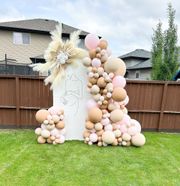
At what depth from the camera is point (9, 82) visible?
19.0ft

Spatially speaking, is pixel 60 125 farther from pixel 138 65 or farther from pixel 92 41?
pixel 138 65

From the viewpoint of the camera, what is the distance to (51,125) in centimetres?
468

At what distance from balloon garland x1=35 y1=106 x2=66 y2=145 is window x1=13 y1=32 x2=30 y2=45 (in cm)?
1407

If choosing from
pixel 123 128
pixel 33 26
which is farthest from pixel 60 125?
pixel 33 26

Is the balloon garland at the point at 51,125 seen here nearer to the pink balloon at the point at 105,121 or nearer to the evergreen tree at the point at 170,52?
the pink balloon at the point at 105,121

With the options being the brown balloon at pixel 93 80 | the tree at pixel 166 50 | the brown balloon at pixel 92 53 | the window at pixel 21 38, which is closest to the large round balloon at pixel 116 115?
the brown balloon at pixel 93 80

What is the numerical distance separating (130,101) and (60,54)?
2.58m

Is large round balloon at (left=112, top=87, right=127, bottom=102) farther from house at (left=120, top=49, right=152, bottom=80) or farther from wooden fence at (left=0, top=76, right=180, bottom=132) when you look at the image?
house at (left=120, top=49, right=152, bottom=80)

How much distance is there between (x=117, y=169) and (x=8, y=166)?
200cm

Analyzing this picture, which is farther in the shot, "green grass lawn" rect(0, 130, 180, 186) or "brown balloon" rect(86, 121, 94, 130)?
"brown balloon" rect(86, 121, 94, 130)

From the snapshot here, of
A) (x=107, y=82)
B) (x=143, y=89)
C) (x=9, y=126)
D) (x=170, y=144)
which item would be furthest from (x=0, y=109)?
(x=170, y=144)

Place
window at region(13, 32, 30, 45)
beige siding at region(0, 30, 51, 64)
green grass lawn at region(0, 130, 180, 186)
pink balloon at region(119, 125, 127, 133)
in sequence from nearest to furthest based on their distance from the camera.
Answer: green grass lawn at region(0, 130, 180, 186), pink balloon at region(119, 125, 127, 133), beige siding at region(0, 30, 51, 64), window at region(13, 32, 30, 45)

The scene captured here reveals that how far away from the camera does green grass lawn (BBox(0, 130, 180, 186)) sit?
10.7 ft

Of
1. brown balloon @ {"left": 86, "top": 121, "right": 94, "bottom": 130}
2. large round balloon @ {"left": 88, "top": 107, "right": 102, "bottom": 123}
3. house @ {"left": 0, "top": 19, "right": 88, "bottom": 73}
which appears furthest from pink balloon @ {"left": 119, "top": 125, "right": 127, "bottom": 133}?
house @ {"left": 0, "top": 19, "right": 88, "bottom": 73}
